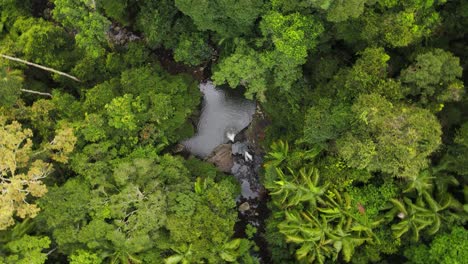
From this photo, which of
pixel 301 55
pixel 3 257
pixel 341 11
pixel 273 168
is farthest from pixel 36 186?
pixel 341 11

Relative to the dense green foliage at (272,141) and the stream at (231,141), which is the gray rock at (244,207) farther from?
the dense green foliage at (272,141)

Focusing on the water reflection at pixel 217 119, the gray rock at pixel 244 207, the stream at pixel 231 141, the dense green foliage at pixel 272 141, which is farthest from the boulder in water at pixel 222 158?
the dense green foliage at pixel 272 141

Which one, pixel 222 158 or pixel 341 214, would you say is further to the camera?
pixel 222 158

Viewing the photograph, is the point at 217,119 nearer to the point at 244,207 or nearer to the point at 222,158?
the point at 222,158

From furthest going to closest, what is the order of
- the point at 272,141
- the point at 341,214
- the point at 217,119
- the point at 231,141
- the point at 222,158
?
the point at 217,119
the point at 231,141
the point at 222,158
the point at 272,141
the point at 341,214

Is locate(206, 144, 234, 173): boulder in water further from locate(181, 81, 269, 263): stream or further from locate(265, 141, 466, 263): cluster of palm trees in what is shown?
locate(265, 141, 466, 263): cluster of palm trees

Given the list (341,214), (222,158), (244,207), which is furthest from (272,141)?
(341,214)
